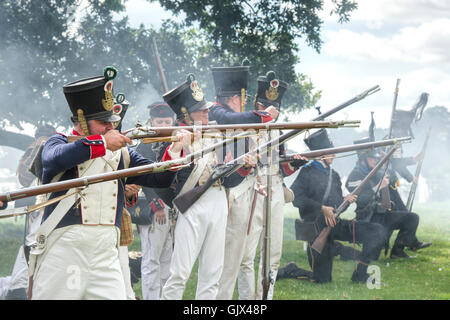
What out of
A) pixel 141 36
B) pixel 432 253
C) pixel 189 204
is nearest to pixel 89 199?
pixel 189 204

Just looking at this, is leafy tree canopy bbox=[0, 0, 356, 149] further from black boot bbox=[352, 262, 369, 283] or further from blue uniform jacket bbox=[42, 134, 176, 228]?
blue uniform jacket bbox=[42, 134, 176, 228]

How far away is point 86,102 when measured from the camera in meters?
4.10

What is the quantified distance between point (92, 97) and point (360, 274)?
6100 mm

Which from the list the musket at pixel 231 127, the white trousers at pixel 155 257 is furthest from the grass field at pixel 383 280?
the musket at pixel 231 127

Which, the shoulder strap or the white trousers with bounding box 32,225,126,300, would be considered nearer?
the white trousers with bounding box 32,225,126,300

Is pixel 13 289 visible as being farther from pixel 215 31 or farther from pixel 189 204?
pixel 215 31

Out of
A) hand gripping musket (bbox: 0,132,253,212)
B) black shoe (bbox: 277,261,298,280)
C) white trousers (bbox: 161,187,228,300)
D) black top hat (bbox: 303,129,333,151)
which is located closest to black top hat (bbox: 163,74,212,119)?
white trousers (bbox: 161,187,228,300)

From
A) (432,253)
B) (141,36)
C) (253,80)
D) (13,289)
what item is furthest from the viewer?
(141,36)

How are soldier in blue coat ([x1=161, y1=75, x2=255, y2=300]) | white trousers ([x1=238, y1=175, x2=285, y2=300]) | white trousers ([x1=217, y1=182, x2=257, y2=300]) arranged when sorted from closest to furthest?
1. soldier in blue coat ([x1=161, y1=75, x2=255, y2=300])
2. white trousers ([x1=217, y1=182, x2=257, y2=300])
3. white trousers ([x1=238, y1=175, x2=285, y2=300])

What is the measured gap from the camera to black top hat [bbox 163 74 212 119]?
5668mm

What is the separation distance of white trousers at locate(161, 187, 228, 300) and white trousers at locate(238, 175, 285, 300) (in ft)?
2.65

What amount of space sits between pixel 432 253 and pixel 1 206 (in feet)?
32.3

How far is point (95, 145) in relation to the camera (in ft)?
12.7
